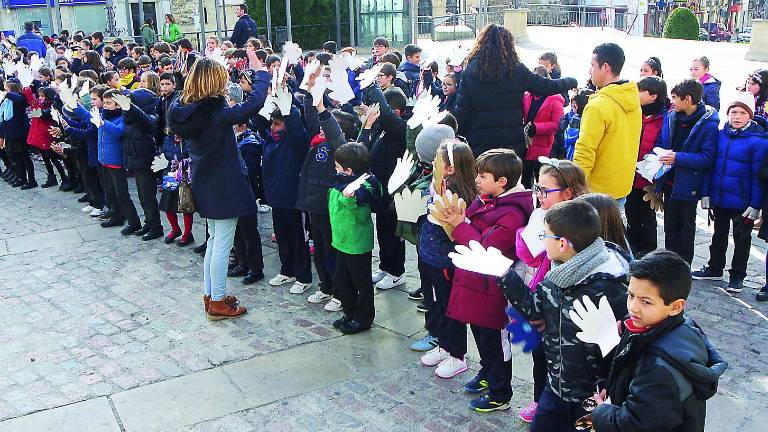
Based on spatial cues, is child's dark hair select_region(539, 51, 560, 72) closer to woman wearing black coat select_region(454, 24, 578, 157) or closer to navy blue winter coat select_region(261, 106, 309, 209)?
woman wearing black coat select_region(454, 24, 578, 157)

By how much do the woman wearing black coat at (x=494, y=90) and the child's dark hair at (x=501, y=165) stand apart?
1948 mm

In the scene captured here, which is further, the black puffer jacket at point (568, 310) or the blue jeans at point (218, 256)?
the blue jeans at point (218, 256)

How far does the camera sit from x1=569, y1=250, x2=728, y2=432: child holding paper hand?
2.50m

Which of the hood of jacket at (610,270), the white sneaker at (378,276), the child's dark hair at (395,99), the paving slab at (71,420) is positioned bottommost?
the paving slab at (71,420)

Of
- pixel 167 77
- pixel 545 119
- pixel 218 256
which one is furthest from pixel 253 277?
pixel 545 119

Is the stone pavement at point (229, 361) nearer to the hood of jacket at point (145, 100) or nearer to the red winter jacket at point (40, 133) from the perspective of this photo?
the hood of jacket at point (145, 100)

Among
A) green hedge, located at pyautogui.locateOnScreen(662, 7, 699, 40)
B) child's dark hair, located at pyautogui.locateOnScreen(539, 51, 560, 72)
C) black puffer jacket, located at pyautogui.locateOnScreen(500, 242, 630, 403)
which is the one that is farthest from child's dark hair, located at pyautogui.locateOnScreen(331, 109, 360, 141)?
green hedge, located at pyautogui.locateOnScreen(662, 7, 699, 40)

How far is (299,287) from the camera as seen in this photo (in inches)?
246

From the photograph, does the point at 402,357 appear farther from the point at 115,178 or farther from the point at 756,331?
the point at 115,178

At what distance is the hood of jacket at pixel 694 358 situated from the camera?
249cm

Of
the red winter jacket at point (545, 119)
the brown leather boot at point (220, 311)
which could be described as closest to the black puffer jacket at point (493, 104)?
the red winter jacket at point (545, 119)

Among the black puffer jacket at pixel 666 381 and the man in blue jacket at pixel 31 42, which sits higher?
the man in blue jacket at pixel 31 42

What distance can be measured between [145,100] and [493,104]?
4030 millimetres

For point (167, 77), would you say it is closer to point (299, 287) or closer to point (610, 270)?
point (299, 287)
